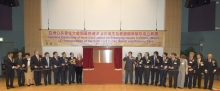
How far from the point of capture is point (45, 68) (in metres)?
6.54

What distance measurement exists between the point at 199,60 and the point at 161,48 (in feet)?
7.24

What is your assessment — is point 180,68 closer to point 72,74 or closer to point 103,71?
point 103,71

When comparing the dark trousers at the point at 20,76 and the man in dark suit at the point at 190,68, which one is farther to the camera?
the dark trousers at the point at 20,76

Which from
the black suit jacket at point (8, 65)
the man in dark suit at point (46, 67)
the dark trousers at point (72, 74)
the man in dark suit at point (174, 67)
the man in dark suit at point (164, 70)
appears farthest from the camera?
the dark trousers at point (72, 74)

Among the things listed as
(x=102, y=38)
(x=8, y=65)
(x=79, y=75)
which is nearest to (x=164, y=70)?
(x=102, y=38)

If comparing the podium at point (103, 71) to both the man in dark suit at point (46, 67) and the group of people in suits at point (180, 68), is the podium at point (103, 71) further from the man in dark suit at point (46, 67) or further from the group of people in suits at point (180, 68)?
the man in dark suit at point (46, 67)

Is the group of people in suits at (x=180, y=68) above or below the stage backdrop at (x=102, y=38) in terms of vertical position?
below

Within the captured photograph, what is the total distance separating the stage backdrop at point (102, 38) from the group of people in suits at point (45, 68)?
1.35 meters

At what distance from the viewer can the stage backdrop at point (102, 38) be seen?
790 cm

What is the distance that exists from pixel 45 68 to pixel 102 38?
111 inches

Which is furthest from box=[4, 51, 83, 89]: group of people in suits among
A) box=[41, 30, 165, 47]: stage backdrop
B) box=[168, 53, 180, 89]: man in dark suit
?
box=[168, 53, 180, 89]: man in dark suit

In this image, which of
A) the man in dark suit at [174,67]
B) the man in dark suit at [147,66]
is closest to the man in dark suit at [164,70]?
the man in dark suit at [174,67]

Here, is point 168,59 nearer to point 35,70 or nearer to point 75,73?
point 75,73

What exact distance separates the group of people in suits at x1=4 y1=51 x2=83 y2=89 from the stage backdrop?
53.2 inches
